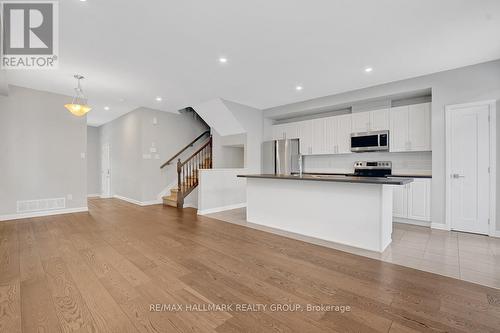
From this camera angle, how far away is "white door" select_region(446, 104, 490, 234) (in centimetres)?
358

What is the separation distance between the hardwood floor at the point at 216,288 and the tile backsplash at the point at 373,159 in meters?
3.09

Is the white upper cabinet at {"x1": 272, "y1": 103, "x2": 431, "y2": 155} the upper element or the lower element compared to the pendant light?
lower

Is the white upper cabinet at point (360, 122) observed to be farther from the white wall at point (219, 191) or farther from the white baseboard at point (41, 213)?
the white baseboard at point (41, 213)

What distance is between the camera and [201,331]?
1501mm

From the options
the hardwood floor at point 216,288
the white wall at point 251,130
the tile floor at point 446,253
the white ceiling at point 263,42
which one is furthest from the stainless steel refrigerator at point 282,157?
the hardwood floor at point 216,288

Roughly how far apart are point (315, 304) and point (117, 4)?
11.4ft

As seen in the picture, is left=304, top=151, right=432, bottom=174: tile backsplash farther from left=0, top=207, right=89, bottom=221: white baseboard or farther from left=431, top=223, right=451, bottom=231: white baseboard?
left=0, top=207, right=89, bottom=221: white baseboard

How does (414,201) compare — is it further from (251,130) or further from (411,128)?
(251,130)

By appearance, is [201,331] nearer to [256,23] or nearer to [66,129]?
[256,23]

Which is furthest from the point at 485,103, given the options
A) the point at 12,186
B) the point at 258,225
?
the point at 12,186

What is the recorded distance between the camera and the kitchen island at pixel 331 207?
2898mm

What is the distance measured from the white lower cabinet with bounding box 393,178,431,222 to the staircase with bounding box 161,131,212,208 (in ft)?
16.7

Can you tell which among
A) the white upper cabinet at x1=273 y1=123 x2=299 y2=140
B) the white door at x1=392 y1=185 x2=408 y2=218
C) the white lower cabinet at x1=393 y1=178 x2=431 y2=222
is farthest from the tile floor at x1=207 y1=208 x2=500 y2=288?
the white upper cabinet at x1=273 y1=123 x2=299 y2=140

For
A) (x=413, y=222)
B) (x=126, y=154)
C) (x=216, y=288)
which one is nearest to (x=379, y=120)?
(x=413, y=222)
